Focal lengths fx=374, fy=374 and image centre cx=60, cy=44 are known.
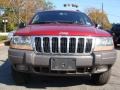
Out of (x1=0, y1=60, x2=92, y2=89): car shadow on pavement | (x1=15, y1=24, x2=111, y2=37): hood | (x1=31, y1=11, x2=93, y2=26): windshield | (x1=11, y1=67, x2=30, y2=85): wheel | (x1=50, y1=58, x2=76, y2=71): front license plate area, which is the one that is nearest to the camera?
(x1=50, y1=58, x2=76, y2=71): front license plate area

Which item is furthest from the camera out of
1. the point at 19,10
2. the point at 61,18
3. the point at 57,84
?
the point at 19,10

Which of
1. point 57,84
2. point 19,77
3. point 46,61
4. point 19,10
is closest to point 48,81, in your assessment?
point 57,84

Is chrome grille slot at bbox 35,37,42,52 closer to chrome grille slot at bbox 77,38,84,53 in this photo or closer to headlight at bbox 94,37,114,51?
chrome grille slot at bbox 77,38,84,53

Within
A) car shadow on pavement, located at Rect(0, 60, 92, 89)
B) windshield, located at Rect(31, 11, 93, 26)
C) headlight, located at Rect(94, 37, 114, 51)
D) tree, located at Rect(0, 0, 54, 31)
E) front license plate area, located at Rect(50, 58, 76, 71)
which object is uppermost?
windshield, located at Rect(31, 11, 93, 26)

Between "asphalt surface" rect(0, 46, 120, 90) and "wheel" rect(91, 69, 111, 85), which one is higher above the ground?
"wheel" rect(91, 69, 111, 85)

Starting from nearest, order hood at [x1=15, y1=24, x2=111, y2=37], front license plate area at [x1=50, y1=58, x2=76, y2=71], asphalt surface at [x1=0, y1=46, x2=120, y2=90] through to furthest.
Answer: front license plate area at [x1=50, y1=58, x2=76, y2=71] < hood at [x1=15, y1=24, x2=111, y2=37] < asphalt surface at [x1=0, y1=46, x2=120, y2=90]

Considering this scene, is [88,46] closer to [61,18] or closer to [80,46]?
[80,46]

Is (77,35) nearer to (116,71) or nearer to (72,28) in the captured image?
(72,28)

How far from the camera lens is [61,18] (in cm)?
898

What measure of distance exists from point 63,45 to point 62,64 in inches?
14.5

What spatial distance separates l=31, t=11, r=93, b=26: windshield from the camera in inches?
347

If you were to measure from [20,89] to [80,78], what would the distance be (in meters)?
1.83

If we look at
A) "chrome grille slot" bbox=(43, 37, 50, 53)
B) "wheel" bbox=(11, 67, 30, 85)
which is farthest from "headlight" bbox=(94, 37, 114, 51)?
"wheel" bbox=(11, 67, 30, 85)

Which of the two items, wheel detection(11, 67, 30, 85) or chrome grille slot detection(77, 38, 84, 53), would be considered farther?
wheel detection(11, 67, 30, 85)
